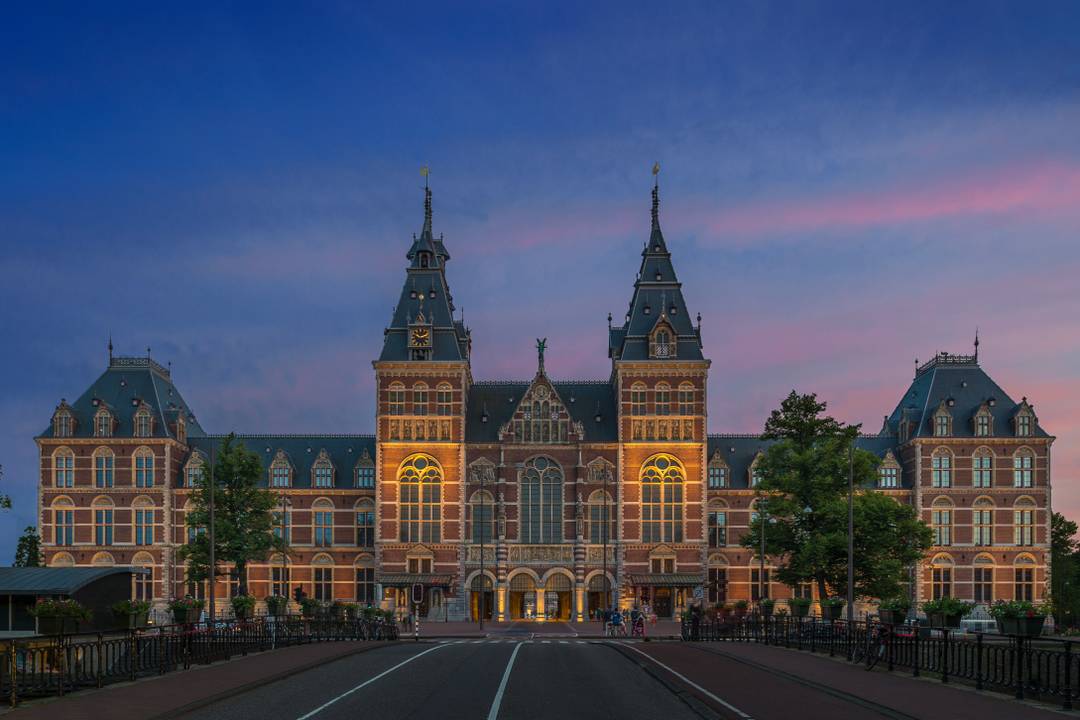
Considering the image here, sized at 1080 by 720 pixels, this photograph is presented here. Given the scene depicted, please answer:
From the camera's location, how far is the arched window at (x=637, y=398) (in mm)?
91875

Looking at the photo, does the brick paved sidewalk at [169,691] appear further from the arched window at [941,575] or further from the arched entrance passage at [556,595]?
the arched window at [941,575]

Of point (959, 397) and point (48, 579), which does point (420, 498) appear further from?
point (48, 579)

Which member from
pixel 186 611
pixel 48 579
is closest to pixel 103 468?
pixel 186 611

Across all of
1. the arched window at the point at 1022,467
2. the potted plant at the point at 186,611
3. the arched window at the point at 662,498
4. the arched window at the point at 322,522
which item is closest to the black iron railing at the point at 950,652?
the potted plant at the point at 186,611

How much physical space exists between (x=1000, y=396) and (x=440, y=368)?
143 ft

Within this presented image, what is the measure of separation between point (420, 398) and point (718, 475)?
2464 cm

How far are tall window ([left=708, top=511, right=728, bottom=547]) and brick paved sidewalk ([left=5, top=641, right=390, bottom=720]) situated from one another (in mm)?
58232

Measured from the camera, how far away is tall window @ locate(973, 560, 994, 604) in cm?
9175

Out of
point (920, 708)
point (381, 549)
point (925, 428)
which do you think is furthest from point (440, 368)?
point (920, 708)

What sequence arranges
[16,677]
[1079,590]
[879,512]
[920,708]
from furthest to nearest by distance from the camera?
1. [1079,590]
2. [879,512]
3. [16,677]
4. [920,708]

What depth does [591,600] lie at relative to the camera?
301 ft

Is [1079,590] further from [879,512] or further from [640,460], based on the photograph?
[879,512]

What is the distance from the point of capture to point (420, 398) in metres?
92.4

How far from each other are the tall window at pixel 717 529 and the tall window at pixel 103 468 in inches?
1844
